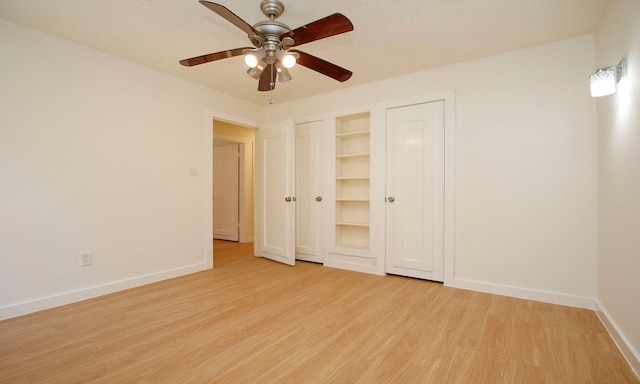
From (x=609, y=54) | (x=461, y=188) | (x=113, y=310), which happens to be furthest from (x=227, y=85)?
(x=609, y=54)

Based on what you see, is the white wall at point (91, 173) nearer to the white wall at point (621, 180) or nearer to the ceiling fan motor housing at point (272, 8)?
the ceiling fan motor housing at point (272, 8)

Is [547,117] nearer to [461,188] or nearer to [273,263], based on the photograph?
[461,188]

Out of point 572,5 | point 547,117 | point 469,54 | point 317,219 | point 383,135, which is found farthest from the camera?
point 317,219

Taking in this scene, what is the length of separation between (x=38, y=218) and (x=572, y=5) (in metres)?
4.71

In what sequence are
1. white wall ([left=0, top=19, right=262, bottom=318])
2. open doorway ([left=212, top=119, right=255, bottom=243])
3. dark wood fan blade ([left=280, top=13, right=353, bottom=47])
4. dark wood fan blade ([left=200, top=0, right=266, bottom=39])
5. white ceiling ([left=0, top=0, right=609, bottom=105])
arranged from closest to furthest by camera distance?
1. dark wood fan blade ([left=200, top=0, right=266, bottom=39])
2. dark wood fan blade ([left=280, top=13, right=353, bottom=47])
3. white ceiling ([left=0, top=0, right=609, bottom=105])
4. white wall ([left=0, top=19, right=262, bottom=318])
5. open doorway ([left=212, top=119, right=255, bottom=243])

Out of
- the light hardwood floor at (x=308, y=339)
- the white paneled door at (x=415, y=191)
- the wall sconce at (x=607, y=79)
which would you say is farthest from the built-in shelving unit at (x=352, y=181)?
the wall sconce at (x=607, y=79)

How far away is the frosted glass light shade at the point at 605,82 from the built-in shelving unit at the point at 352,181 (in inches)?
92.4

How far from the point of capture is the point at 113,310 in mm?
2504

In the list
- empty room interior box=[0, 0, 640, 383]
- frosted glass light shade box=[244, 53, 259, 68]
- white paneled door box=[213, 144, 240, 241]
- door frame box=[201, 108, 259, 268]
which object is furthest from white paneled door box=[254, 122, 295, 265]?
frosted glass light shade box=[244, 53, 259, 68]

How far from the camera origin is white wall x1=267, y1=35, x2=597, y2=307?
101 inches

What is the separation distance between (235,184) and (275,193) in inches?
85.8

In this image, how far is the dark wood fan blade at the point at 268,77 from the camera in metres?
2.28

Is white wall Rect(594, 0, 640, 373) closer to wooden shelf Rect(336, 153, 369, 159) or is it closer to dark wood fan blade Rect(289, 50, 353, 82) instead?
dark wood fan blade Rect(289, 50, 353, 82)

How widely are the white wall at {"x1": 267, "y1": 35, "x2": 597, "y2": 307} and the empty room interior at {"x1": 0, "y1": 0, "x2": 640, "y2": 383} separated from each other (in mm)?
18
